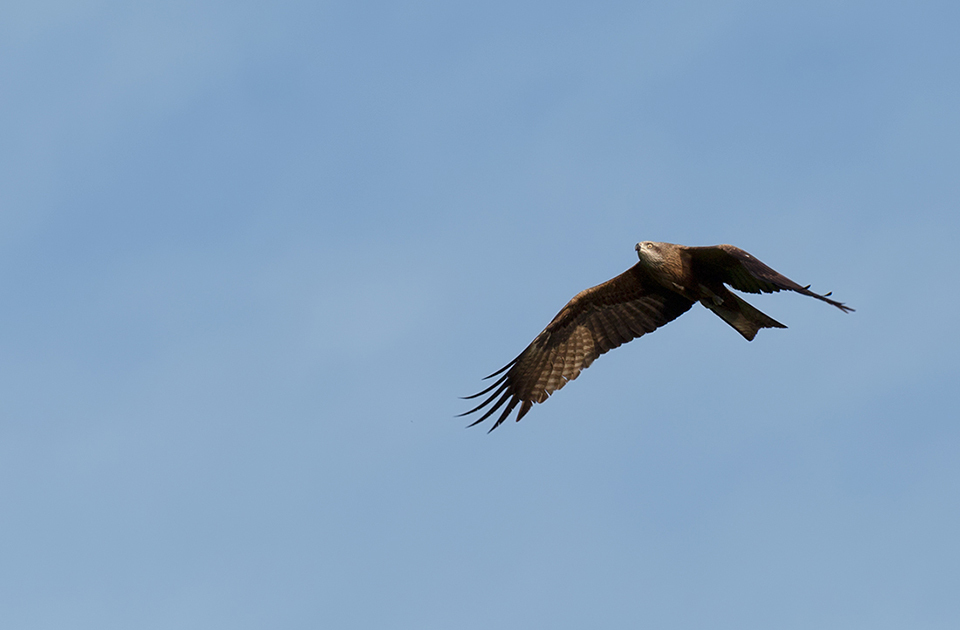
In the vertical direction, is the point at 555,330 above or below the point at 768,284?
above

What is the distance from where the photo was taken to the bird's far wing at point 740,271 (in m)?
9.34

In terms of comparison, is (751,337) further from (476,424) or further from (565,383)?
(476,424)

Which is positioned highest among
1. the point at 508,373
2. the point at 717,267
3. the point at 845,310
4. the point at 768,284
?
the point at 508,373

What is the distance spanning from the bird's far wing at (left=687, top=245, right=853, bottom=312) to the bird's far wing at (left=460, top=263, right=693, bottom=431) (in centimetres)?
96

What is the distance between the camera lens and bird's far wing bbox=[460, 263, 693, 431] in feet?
38.5

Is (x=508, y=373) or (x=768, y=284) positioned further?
(x=508, y=373)

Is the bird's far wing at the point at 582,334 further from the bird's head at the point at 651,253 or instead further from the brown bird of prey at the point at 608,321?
the bird's head at the point at 651,253

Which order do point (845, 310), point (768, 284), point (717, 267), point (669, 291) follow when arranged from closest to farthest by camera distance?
1. point (845, 310)
2. point (768, 284)
3. point (717, 267)
4. point (669, 291)

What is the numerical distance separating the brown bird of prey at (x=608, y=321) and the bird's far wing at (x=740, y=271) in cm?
13

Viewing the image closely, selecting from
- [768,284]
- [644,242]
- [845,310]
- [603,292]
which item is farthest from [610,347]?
[845,310]

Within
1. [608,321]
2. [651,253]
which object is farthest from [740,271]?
[608,321]

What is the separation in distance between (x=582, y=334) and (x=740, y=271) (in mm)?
2320

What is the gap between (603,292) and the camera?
11805 millimetres

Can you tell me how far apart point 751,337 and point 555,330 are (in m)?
2.25
